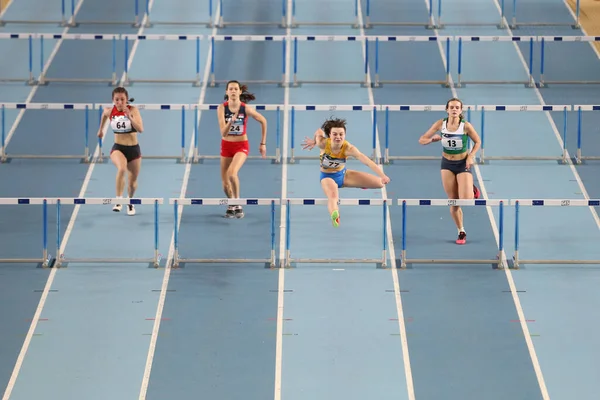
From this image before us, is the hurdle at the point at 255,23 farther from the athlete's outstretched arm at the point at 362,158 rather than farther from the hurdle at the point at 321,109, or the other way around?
the athlete's outstretched arm at the point at 362,158

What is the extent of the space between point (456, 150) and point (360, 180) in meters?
1.15

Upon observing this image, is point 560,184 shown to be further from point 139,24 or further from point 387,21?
point 139,24

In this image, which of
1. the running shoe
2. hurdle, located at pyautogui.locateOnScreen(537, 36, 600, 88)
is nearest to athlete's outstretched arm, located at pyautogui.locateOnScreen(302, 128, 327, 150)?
the running shoe

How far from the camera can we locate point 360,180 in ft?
50.9

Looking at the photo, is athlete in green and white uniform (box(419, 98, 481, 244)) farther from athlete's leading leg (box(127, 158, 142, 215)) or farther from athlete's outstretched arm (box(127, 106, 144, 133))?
athlete's leading leg (box(127, 158, 142, 215))

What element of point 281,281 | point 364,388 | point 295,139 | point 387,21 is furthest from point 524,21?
point 364,388

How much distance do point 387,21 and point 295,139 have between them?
4.82 m

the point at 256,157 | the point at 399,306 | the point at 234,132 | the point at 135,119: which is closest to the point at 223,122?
the point at 234,132

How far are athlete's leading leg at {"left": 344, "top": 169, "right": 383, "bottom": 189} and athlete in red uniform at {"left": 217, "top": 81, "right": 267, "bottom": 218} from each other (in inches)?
52.0

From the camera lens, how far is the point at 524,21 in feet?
76.5

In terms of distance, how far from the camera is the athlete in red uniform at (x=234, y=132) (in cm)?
1633

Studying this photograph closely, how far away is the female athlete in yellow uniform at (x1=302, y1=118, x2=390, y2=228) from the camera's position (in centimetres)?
1513

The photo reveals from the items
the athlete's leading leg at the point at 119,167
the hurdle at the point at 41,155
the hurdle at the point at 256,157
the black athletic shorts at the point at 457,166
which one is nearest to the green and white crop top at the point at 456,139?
the black athletic shorts at the point at 457,166

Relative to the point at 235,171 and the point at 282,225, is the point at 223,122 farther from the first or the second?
the point at 282,225
